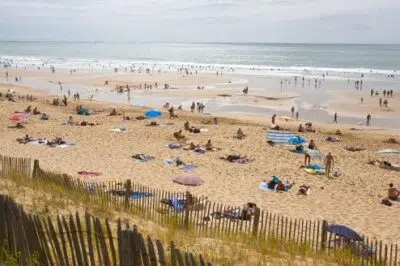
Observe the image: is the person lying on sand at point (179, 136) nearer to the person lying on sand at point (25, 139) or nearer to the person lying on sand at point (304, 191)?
the person lying on sand at point (25, 139)

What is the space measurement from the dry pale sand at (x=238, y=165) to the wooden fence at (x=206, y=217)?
359cm

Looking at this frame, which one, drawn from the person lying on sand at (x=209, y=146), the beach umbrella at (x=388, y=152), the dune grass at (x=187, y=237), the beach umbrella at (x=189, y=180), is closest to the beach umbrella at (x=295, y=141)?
the beach umbrella at (x=388, y=152)

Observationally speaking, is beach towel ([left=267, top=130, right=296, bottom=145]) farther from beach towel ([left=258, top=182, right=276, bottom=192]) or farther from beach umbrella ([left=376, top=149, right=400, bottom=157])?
beach towel ([left=258, top=182, right=276, bottom=192])

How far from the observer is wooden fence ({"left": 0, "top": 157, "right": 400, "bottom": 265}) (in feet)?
30.4

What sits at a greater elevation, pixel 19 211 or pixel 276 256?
pixel 19 211

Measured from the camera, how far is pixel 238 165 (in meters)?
20.2

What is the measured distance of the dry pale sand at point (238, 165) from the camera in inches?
587

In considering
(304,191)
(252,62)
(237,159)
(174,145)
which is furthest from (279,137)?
(252,62)

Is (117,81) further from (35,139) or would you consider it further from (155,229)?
(155,229)

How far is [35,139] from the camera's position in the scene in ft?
76.3

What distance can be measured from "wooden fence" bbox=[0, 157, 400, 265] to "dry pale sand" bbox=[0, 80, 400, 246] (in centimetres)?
359

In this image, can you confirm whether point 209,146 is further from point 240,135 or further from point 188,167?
point 188,167

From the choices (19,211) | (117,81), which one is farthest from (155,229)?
(117,81)

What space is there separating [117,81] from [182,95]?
50.2ft
